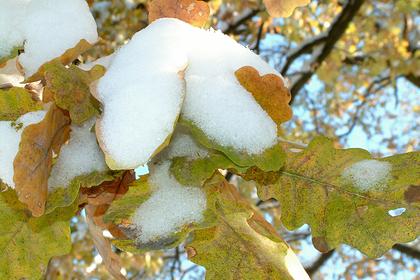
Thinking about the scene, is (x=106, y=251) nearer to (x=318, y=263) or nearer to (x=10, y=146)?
(x=10, y=146)

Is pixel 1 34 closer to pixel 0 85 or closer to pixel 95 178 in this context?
pixel 0 85

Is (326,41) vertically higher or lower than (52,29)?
lower

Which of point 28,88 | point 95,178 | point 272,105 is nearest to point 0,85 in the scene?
point 28,88

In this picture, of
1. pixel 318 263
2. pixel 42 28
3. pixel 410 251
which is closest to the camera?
pixel 42 28

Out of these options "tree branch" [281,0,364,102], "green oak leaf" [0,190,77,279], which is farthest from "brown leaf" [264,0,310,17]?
"tree branch" [281,0,364,102]

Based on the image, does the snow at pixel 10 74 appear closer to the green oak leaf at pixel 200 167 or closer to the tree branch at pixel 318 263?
the green oak leaf at pixel 200 167

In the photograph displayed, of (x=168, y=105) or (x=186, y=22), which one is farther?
(x=186, y=22)

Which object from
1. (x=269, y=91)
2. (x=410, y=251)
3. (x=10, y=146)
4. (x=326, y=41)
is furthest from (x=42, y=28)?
(x=410, y=251)
